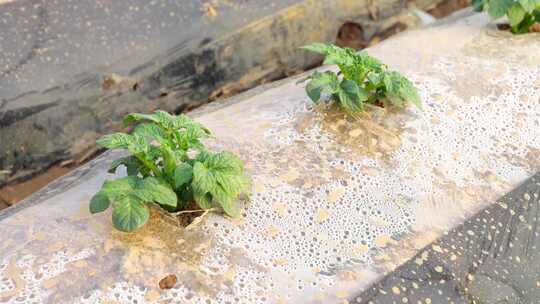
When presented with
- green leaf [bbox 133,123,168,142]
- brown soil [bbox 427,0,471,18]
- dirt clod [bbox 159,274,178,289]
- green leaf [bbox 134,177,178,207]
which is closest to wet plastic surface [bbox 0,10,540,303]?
dirt clod [bbox 159,274,178,289]

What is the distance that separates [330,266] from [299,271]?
91 millimetres

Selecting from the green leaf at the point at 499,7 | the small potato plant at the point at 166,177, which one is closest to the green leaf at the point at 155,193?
the small potato plant at the point at 166,177

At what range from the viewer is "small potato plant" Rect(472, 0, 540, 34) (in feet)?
9.84

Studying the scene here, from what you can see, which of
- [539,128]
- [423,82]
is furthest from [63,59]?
[539,128]

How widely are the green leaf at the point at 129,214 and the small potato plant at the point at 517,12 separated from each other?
1841 mm

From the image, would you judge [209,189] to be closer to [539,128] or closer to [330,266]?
[330,266]

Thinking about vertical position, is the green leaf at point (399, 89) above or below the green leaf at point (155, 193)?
below

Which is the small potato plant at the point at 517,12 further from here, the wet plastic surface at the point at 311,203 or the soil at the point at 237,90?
the soil at the point at 237,90

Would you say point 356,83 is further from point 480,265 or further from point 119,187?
point 119,187

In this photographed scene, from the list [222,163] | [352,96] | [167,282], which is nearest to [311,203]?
[222,163]

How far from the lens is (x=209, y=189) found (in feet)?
6.44

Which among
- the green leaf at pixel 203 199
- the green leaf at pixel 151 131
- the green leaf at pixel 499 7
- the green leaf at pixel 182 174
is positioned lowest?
the green leaf at pixel 499 7

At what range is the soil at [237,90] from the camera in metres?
2.90

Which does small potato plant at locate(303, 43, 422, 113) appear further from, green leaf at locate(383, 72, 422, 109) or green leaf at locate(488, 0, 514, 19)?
green leaf at locate(488, 0, 514, 19)
